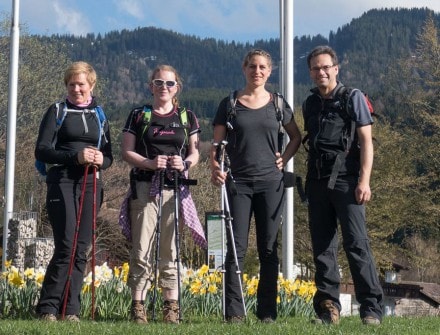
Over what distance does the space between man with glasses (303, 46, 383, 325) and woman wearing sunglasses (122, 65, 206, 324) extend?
1.10 meters

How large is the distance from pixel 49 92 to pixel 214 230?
32.0m

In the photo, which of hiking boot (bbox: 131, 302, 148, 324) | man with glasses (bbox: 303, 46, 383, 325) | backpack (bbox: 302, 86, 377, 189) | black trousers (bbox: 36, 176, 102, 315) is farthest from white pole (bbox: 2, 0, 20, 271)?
backpack (bbox: 302, 86, 377, 189)

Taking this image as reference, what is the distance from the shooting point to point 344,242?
6828 mm

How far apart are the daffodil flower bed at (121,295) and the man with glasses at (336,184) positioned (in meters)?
2.00

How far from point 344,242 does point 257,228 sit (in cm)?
76

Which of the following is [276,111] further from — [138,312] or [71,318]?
[71,318]

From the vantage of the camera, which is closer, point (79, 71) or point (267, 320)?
point (267, 320)

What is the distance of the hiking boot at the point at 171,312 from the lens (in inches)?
287

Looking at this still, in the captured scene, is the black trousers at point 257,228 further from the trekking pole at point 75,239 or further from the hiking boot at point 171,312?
the trekking pole at point 75,239

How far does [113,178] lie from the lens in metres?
36.3

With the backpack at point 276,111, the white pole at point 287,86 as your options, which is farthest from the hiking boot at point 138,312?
the white pole at point 287,86

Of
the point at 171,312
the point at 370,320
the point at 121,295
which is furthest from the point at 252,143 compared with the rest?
the point at 121,295

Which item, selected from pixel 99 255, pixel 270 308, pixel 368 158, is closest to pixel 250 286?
pixel 270 308

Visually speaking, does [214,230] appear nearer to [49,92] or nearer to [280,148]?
[280,148]
